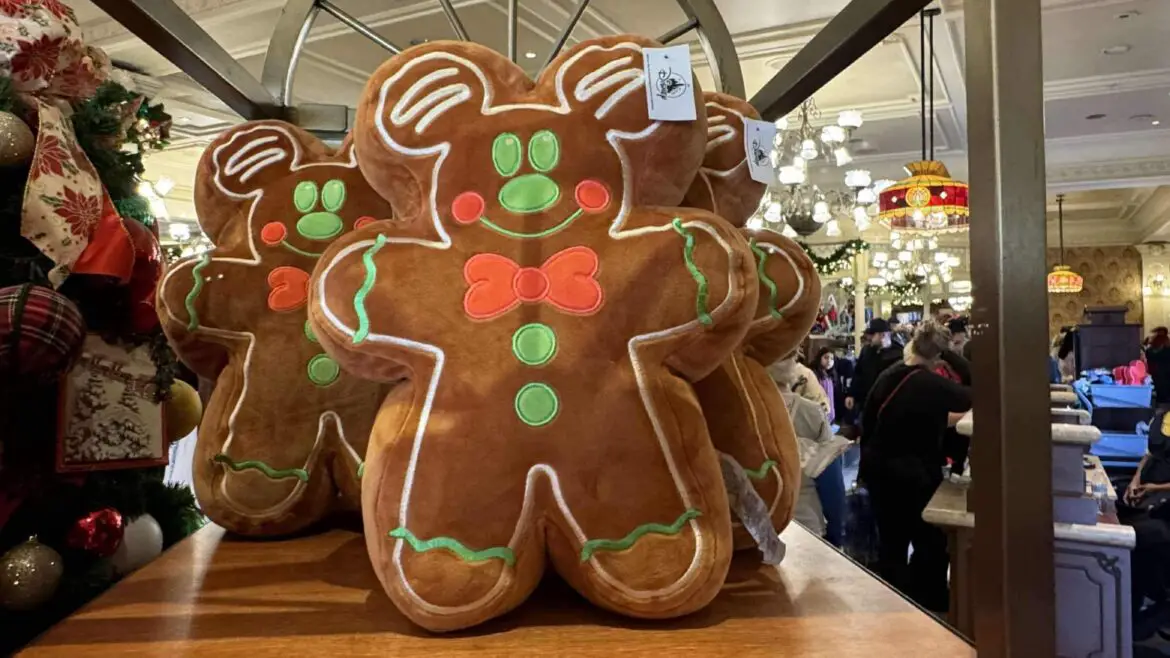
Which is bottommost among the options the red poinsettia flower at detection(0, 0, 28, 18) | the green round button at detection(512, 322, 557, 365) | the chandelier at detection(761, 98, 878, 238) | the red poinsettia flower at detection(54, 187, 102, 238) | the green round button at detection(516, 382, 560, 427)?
the green round button at detection(516, 382, 560, 427)

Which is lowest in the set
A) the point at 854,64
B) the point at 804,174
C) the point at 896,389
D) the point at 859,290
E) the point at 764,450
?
the point at 896,389

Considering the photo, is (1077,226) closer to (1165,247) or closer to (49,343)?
(1165,247)

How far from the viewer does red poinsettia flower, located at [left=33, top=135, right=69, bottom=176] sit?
71 centimetres

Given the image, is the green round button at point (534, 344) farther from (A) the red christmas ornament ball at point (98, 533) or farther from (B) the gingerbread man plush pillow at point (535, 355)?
(A) the red christmas ornament ball at point (98, 533)

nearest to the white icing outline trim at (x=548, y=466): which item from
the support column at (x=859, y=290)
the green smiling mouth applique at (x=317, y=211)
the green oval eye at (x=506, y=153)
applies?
the green oval eye at (x=506, y=153)

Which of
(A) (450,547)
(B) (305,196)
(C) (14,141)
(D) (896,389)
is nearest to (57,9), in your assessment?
(C) (14,141)

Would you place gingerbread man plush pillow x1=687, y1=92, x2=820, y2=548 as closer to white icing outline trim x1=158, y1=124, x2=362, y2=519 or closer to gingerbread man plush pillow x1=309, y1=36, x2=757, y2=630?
gingerbread man plush pillow x1=309, y1=36, x2=757, y2=630

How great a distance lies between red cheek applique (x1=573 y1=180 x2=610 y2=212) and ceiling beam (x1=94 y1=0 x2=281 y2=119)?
36 cm

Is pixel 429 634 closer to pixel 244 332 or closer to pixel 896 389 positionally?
pixel 244 332

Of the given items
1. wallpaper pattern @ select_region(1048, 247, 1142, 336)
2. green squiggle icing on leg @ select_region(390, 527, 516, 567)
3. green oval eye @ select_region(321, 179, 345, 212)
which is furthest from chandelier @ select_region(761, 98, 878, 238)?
wallpaper pattern @ select_region(1048, 247, 1142, 336)

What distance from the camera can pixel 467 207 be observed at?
1.85 ft

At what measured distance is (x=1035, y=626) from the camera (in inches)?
15.8

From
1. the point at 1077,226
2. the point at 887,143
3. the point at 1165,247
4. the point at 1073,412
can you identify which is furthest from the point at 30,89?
the point at 1165,247

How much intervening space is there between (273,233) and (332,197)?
0.06 metres
